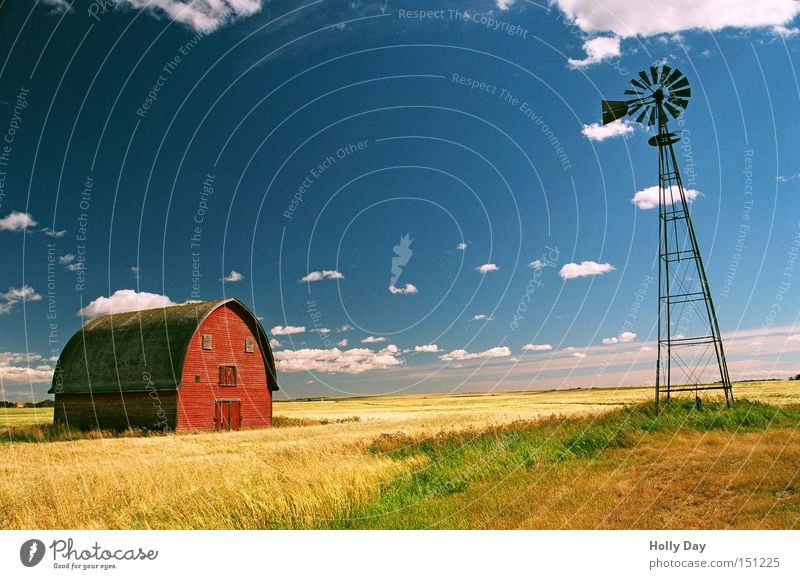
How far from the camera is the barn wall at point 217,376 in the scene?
100ft

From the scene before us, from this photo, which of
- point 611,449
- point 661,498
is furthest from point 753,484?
point 611,449

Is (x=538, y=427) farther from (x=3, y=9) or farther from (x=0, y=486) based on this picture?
(x=3, y=9)

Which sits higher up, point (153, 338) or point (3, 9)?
point (3, 9)

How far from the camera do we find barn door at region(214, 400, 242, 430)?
3178 cm

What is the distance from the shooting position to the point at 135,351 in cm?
3288

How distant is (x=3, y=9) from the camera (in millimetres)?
9141

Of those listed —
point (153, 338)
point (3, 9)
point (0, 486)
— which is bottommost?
point (0, 486)

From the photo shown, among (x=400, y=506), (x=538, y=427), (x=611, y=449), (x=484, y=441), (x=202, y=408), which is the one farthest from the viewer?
(x=202, y=408)

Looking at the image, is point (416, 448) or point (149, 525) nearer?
point (149, 525)

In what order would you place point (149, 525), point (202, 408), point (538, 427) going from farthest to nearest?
point (202, 408) → point (538, 427) → point (149, 525)

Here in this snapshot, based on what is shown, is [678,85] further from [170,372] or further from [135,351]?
[135,351]

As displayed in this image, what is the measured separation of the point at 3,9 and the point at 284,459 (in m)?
9.83

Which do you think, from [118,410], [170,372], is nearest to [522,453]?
[170,372]

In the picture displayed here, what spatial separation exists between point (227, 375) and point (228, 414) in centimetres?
205
